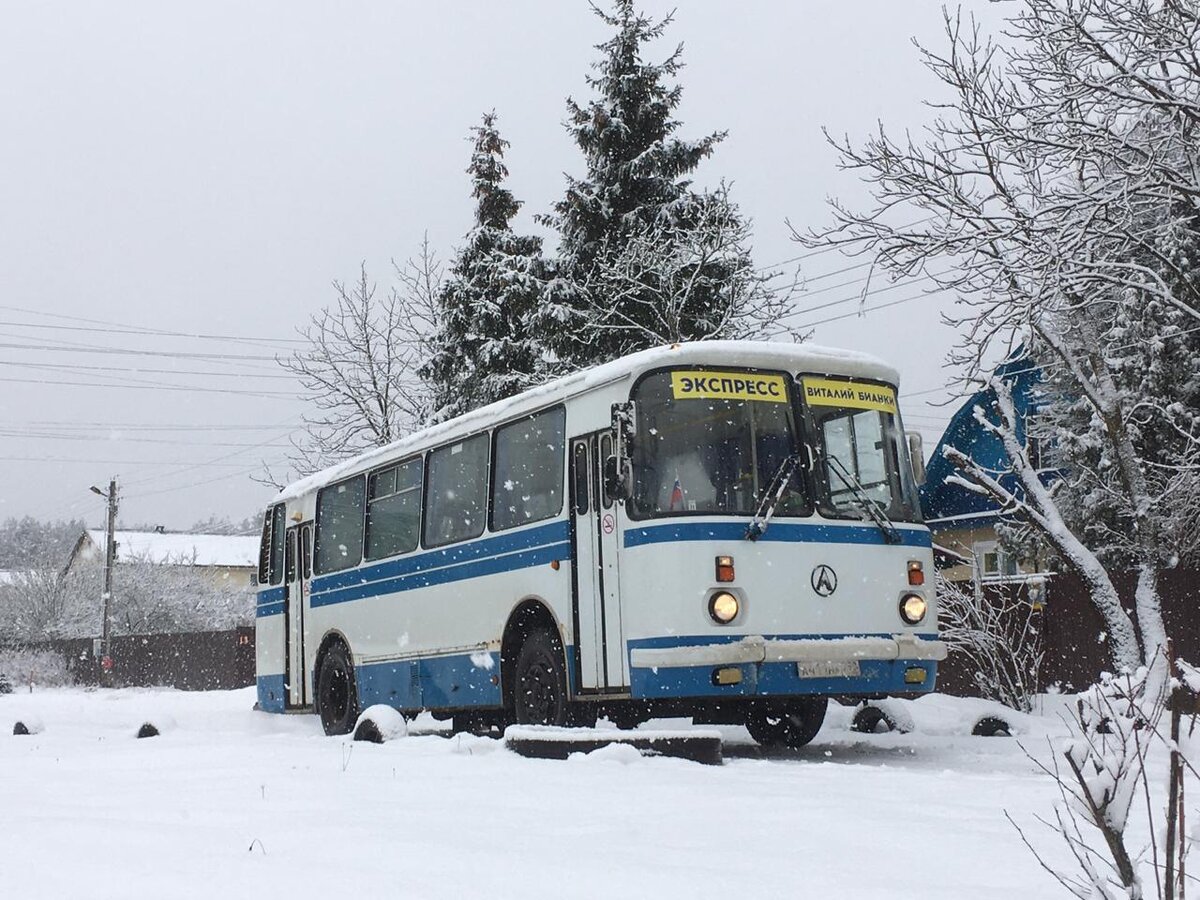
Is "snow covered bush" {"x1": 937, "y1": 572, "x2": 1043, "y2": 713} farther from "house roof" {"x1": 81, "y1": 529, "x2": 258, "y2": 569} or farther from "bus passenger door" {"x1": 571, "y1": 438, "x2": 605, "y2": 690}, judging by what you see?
"house roof" {"x1": 81, "y1": 529, "x2": 258, "y2": 569}

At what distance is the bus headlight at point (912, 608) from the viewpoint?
11508 mm

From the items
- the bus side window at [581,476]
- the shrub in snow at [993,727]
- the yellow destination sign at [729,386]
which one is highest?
the yellow destination sign at [729,386]

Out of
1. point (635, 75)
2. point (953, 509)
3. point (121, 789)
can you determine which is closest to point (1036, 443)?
point (953, 509)

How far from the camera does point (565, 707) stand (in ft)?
Answer: 38.9

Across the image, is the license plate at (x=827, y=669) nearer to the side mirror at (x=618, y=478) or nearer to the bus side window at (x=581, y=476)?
the side mirror at (x=618, y=478)

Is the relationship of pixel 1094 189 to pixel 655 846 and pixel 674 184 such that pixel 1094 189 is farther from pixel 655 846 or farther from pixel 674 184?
pixel 674 184

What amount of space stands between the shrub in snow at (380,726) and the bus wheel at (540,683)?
103 centimetres

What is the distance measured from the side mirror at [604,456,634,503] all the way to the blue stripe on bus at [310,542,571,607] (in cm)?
116

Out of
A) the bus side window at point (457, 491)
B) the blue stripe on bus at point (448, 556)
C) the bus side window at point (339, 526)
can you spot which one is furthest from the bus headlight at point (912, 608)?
the bus side window at point (339, 526)

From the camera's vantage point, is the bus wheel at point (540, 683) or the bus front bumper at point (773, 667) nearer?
the bus front bumper at point (773, 667)

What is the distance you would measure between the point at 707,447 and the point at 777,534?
0.84 m

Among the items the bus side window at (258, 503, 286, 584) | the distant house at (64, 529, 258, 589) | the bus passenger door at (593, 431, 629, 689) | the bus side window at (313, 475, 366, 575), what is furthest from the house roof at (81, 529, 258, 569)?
the bus passenger door at (593, 431, 629, 689)

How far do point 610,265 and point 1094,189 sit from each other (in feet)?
52.9

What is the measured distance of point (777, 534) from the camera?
11023 mm
